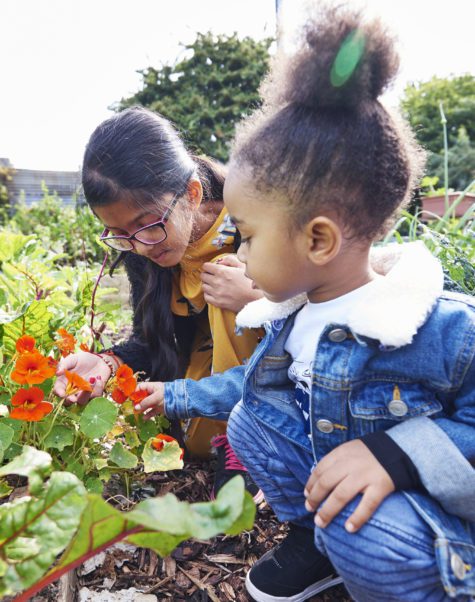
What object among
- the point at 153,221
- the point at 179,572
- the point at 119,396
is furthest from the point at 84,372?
the point at 179,572

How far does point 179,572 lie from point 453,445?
714 mm

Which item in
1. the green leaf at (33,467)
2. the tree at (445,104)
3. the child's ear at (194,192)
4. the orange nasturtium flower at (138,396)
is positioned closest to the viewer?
→ the green leaf at (33,467)

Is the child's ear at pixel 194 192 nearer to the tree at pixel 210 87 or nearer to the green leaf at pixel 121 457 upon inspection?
the green leaf at pixel 121 457

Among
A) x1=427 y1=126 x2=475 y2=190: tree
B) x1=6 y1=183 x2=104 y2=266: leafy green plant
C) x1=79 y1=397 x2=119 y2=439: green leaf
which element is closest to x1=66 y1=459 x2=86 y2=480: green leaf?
x1=79 y1=397 x2=119 y2=439: green leaf

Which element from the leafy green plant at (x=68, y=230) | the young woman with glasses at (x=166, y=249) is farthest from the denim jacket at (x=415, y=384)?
the leafy green plant at (x=68, y=230)

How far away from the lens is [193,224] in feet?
5.35

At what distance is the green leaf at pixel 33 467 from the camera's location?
659 millimetres

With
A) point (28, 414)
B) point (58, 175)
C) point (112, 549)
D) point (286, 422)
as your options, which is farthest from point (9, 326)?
point (58, 175)

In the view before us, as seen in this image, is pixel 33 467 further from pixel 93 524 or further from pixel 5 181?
pixel 5 181

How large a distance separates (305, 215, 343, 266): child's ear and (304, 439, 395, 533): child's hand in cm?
33

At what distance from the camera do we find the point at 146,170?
145cm

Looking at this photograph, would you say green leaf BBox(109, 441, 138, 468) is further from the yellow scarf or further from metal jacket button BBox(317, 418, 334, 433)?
the yellow scarf

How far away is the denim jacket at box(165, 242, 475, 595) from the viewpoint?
0.82 m

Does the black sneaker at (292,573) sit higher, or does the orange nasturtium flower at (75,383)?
the orange nasturtium flower at (75,383)
